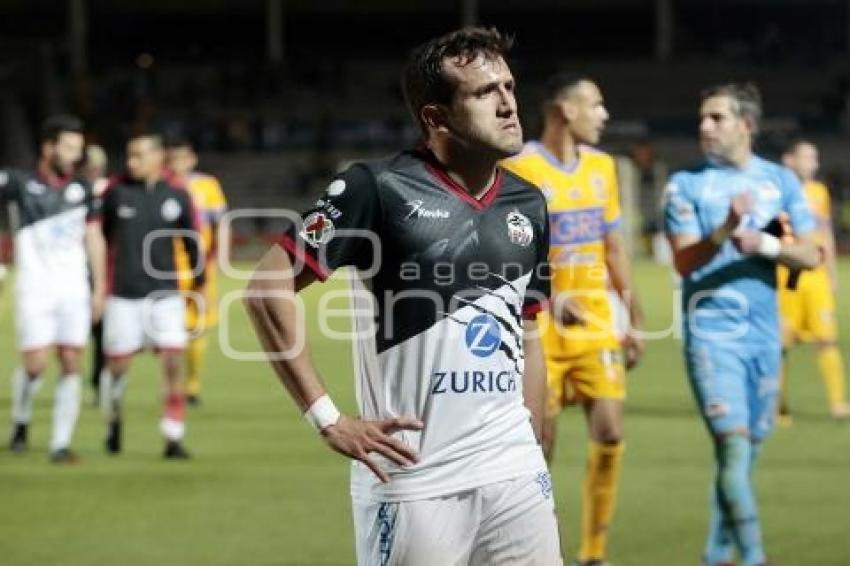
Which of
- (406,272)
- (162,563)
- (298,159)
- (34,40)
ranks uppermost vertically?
(34,40)

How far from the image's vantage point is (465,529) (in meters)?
5.00

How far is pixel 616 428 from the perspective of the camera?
8844 millimetres

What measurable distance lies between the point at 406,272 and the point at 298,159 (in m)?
41.6

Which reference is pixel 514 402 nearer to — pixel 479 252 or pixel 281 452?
pixel 479 252

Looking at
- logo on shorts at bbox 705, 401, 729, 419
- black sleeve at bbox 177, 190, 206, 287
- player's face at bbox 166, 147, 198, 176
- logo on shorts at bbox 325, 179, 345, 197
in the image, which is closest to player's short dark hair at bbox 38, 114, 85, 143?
black sleeve at bbox 177, 190, 206, 287

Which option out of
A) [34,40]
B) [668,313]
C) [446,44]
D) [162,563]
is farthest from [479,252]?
[34,40]

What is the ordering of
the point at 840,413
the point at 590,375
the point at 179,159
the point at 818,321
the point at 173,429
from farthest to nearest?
1. the point at 179,159
2. the point at 818,321
3. the point at 840,413
4. the point at 173,429
5. the point at 590,375

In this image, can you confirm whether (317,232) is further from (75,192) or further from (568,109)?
(75,192)

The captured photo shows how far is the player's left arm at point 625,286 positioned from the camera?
895 centimetres

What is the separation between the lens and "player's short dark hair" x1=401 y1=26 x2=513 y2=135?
500 centimetres

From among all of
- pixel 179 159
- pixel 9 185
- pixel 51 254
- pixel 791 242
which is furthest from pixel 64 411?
pixel 791 242

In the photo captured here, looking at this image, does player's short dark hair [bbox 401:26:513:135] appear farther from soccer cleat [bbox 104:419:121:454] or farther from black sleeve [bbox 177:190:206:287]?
black sleeve [bbox 177:190:206:287]

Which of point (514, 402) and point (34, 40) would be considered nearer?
point (514, 402)

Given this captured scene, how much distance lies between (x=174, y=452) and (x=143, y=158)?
2.06 meters
